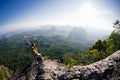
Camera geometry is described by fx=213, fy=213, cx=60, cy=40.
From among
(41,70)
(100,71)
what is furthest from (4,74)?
(100,71)

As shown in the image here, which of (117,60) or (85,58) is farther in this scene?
(85,58)

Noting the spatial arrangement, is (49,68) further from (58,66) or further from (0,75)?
(0,75)

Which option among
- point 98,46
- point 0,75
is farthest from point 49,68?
point 0,75

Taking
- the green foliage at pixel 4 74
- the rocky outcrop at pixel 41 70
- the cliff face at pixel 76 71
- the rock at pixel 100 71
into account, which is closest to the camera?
the rock at pixel 100 71

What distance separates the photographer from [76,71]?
2352cm

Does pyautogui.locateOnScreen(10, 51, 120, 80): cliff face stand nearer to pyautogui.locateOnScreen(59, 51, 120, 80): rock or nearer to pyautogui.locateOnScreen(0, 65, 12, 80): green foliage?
pyautogui.locateOnScreen(59, 51, 120, 80): rock

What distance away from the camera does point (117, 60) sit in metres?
22.3

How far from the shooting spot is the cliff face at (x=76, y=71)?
2195 centimetres

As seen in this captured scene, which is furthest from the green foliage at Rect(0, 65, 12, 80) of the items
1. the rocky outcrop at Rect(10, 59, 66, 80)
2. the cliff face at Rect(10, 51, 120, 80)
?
the cliff face at Rect(10, 51, 120, 80)

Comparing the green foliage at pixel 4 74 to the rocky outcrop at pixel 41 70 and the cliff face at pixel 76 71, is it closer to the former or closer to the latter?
the rocky outcrop at pixel 41 70

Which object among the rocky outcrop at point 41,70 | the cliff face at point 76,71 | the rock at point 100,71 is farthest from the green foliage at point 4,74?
the rock at point 100,71

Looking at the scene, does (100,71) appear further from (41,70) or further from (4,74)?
(4,74)

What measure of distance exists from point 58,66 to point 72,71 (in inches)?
109

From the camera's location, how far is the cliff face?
21953 millimetres
